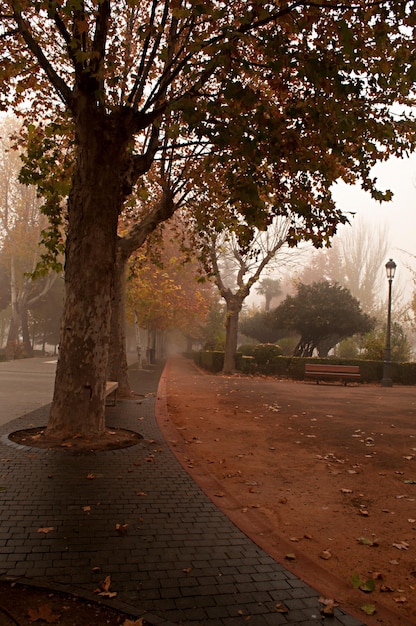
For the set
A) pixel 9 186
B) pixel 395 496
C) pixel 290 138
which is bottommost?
pixel 395 496

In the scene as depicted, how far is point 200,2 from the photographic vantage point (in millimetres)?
6184

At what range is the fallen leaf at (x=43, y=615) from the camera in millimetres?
2768

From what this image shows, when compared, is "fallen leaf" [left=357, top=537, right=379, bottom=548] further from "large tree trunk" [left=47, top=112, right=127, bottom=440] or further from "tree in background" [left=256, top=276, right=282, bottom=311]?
→ "tree in background" [left=256, top=276, right=282, bottom=311]

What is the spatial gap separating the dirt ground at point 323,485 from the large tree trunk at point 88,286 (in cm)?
151

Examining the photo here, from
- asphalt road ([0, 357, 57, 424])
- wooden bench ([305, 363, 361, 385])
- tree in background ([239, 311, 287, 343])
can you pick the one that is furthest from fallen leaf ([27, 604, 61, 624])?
tree in background ([239, 311, 287, 343])

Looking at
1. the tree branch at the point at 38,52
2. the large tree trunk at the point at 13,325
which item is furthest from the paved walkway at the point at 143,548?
the large tree trunk at the point at 13,325

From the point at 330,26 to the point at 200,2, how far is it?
7.56 feet

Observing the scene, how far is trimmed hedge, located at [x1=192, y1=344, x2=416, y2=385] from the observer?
22.2 m

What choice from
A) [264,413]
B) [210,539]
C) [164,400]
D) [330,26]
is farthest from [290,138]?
[164,400]

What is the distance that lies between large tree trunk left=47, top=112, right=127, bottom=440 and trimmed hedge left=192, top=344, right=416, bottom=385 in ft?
53.5

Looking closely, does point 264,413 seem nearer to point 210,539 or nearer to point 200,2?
point 210,539

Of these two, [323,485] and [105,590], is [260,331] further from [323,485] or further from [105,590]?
[105,590]

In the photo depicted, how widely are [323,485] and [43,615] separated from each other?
13.3 feet

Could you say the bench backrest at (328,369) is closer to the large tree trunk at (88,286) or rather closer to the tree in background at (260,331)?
the large tree trunk at (88,286)
